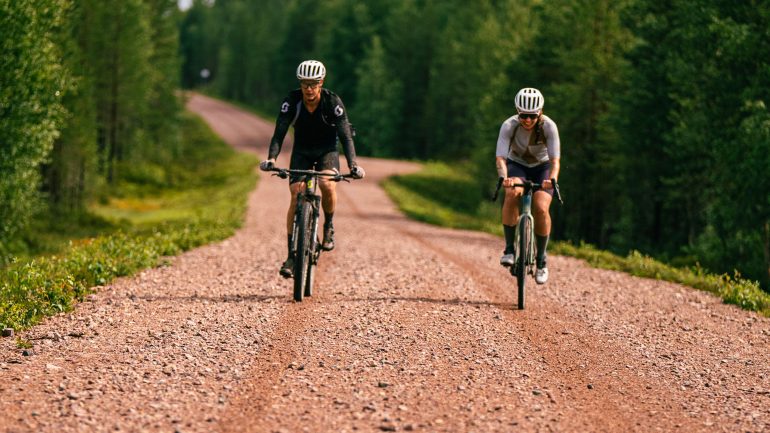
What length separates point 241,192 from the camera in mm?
35219

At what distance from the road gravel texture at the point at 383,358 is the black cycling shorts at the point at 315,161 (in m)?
1.67

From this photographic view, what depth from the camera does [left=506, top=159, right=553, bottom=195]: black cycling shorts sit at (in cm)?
1052

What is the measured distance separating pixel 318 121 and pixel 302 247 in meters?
1.57

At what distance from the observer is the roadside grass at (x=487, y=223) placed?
12.6 m

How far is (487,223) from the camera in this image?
28750 millimetres

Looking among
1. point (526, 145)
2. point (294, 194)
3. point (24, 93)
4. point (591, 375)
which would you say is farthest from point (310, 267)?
point (24, 93)

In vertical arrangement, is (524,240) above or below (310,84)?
below

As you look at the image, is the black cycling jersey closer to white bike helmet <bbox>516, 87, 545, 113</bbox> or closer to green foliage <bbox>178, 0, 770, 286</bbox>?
white bike helmet <bbox>516, 87, 545, 113</bbox>

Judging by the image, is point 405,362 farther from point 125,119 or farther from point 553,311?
point 125,119

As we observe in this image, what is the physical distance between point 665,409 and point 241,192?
98.7 feet

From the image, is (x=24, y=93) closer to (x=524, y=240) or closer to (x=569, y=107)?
(x=524, y=240)

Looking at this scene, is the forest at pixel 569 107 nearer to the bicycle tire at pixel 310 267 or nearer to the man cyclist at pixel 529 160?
the man cyclist at pixel 529 160

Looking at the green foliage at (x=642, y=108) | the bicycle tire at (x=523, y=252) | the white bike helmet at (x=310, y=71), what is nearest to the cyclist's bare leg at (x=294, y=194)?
the white bike helmet at (x=310, y=71)

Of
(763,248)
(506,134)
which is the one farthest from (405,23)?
(506,134)
